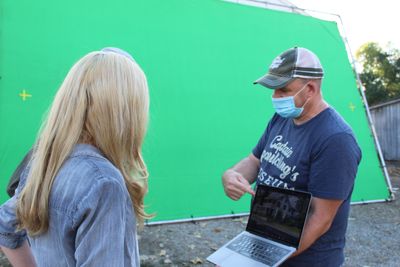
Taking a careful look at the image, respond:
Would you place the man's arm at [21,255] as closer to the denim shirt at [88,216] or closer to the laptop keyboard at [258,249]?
the denim shirt at [88,216]

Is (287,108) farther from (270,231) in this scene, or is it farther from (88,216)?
(88,216)

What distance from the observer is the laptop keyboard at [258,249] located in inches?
64.2

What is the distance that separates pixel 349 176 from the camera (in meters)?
1.63

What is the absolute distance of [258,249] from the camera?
68.9 inches

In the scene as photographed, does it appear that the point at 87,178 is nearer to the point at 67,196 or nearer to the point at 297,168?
the point at 67,196

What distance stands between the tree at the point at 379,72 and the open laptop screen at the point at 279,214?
2621 cm

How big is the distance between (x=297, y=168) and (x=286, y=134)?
24 centimetres

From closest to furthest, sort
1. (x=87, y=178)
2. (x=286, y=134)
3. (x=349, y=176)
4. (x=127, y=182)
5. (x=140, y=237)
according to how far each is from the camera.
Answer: (x=87, y=178), (x=127, y=182), (x=349, y=176), (x=286, y=134), (x=140, y=237)

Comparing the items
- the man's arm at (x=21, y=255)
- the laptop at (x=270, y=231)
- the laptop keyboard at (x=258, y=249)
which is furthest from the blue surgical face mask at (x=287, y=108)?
the man's arm at (x=21, y=255)

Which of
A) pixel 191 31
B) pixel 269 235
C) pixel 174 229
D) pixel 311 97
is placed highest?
pixel 191 31

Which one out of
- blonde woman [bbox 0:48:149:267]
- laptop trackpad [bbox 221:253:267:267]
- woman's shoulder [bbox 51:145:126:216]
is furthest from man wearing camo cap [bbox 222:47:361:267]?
woman's shoulder [bbox 51:145:126:216]

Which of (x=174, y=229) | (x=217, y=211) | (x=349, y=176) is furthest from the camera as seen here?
(x=217, y=211)

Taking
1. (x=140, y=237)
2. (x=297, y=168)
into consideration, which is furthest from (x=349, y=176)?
(x=140, y=237)

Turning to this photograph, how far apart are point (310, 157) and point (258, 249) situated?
474mm
